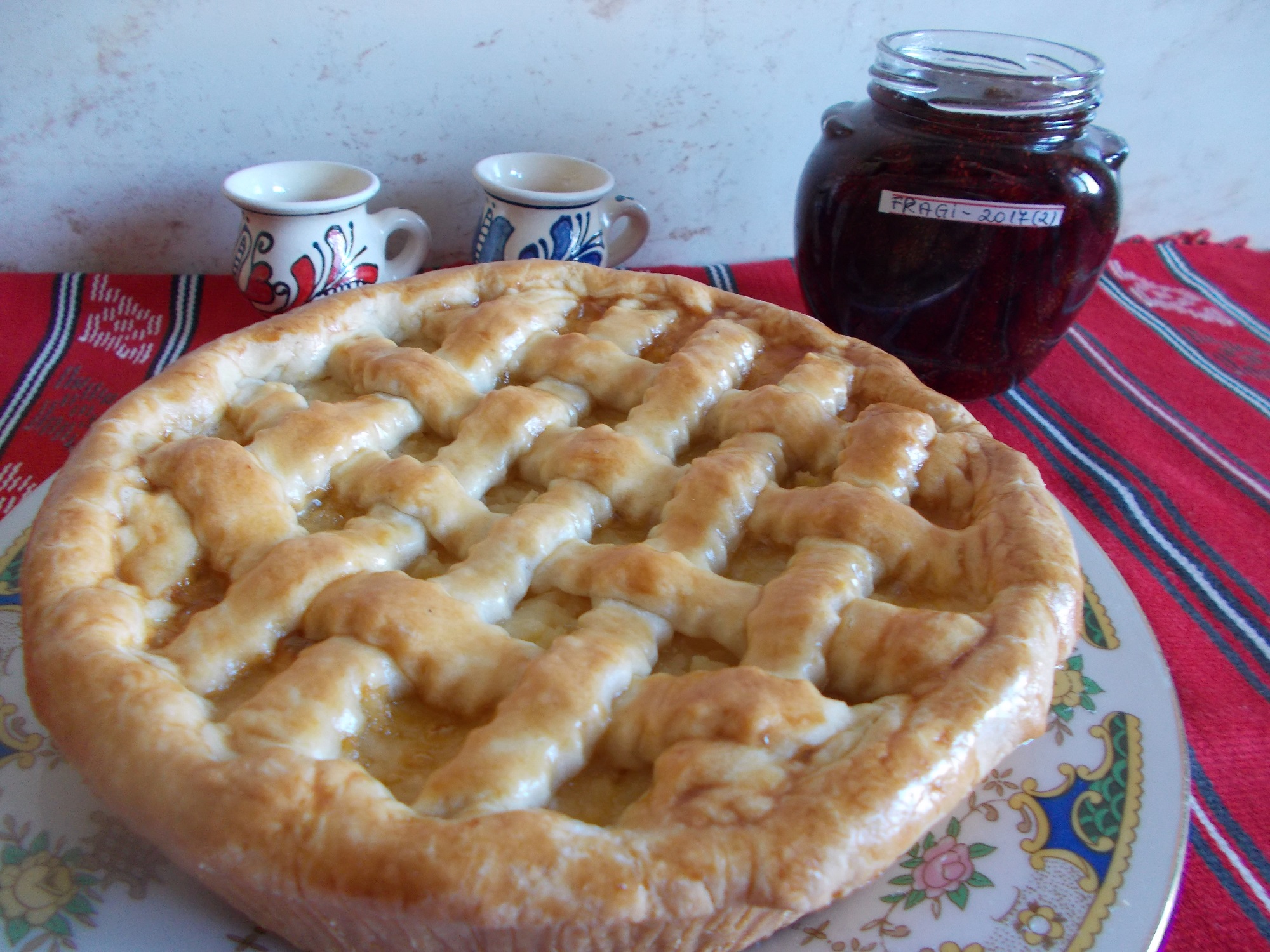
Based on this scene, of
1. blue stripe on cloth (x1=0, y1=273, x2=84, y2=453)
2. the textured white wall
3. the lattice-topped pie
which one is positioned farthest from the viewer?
the textured white wall

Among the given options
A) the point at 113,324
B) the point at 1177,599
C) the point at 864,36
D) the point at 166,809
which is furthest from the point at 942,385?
the point at 113,324

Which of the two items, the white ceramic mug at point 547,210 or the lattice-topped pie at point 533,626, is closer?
the lattice-topped pie at point 533,626

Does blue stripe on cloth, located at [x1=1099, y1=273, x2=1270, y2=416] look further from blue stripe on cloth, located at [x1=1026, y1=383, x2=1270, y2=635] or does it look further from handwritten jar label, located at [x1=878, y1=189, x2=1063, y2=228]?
handwritten jar label, located at [x1=878, y1=189, x2=1063, y2=228]

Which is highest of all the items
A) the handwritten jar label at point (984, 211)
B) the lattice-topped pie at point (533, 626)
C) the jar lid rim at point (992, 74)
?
the jar lid rim at point (992, 74)

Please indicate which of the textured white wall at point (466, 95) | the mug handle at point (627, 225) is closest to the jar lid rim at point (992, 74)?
the textured white wall at point (466, 95)

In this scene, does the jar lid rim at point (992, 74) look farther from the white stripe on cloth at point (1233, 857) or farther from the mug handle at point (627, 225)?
the white stripe on cloth at point (1233, 857)

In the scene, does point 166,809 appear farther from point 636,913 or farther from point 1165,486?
point 1165,486

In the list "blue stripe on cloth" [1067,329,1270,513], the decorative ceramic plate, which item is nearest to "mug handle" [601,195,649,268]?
"blue stripe on cloth" [1067,329,1270,513]
